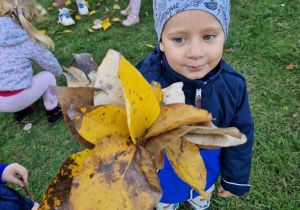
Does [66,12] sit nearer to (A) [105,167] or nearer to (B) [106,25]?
(B) [106,25]

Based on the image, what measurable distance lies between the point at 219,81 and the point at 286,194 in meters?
1.32

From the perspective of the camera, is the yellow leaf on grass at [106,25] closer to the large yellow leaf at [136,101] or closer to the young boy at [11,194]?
the young boy at [11,194]

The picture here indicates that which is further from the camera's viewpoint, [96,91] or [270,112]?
[270,112]

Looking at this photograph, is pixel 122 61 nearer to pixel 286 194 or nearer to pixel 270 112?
pixel 286 194

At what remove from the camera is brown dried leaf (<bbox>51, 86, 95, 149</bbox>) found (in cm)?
56

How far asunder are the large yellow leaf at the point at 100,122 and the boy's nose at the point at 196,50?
1.59 feet

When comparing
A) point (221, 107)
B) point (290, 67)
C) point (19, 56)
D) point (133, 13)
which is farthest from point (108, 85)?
point (133, 13)

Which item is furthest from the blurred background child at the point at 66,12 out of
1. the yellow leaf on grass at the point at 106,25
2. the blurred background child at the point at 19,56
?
the blurred background child at the point at 19,56

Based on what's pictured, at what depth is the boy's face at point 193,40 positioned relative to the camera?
35.7 inches

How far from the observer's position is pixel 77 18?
3.89 metres

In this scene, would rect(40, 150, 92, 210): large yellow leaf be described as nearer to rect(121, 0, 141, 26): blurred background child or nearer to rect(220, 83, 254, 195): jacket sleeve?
rect(220, 83, 254, 195): jacket sleeve

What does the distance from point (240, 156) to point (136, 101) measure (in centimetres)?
103

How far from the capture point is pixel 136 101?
0.53m

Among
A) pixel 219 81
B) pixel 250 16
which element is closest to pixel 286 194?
pixel 219 81
